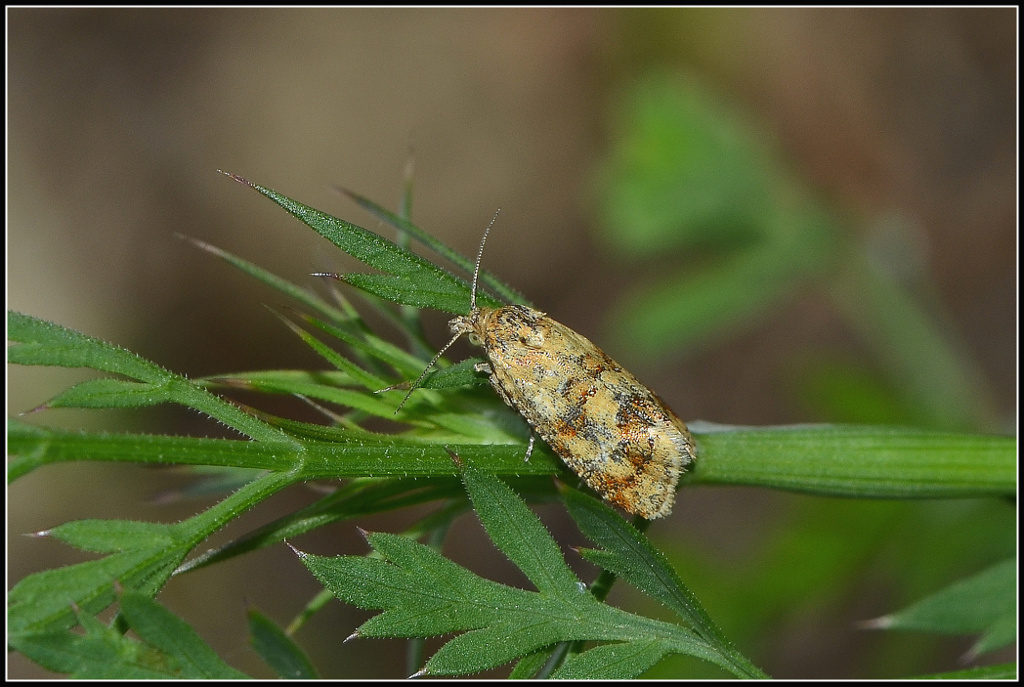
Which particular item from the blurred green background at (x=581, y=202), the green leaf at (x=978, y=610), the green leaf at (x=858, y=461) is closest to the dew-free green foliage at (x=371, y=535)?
the green leaf at (x=858, y=461)

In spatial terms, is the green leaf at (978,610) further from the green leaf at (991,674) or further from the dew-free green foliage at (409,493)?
the green leaf at (991,674)

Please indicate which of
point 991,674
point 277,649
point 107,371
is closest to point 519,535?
point 277,649

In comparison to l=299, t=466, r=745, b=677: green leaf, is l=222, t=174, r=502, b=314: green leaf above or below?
above

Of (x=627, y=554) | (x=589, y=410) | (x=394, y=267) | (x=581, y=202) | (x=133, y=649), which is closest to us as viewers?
(x=133, y=649)

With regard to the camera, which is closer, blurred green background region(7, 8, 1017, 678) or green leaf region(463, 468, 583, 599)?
green leaf region(463, 468, 583, 599)

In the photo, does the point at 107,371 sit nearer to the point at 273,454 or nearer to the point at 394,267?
the point at 273,454

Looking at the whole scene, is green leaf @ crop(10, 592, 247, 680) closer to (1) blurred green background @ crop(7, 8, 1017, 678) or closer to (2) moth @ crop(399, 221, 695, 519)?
(2) moth @ crop(399, 221, 695, 519)

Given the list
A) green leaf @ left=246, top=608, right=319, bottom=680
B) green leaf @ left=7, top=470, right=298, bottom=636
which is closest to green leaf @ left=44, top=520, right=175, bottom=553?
green leaf @ left=7, top=470, right=298, bottom=636

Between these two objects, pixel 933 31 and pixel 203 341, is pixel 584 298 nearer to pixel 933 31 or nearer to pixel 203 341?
pixel 203 341
